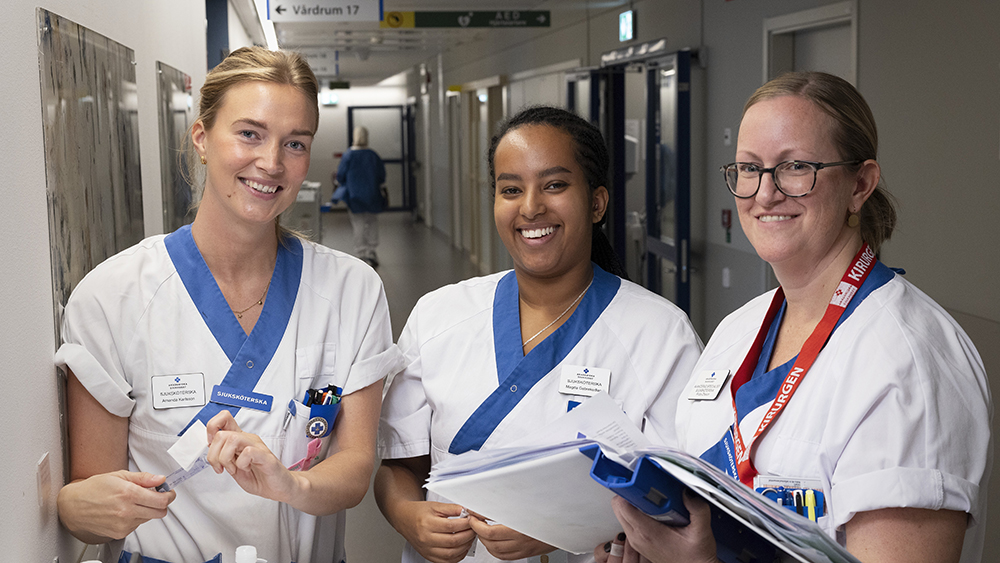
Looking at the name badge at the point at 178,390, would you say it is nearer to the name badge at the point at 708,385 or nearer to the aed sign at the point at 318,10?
the name badge at the point at 708,385

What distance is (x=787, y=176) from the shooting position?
138 cm

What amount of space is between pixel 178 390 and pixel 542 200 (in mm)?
847

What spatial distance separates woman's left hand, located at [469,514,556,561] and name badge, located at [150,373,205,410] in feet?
1.95

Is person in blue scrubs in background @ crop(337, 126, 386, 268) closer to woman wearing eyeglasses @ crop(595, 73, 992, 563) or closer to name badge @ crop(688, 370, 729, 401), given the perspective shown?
name badge @ crop(688, 370, 729, 401)

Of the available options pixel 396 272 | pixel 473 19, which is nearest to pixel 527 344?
pixel 473 19

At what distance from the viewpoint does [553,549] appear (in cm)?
176

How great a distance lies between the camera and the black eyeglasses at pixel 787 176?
1360mm

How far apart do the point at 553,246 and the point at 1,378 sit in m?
1.08

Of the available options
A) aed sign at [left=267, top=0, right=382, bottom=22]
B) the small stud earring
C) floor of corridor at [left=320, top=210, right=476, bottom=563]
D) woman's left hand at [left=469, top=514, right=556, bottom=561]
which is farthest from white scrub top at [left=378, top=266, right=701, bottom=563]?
aed sign at [left=267, top=0, right=382, bottom=22]

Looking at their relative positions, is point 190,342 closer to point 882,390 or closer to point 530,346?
point 530,346

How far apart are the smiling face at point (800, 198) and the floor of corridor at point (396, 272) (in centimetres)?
285

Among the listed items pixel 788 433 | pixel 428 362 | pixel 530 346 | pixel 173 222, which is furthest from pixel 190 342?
pixel 173 222

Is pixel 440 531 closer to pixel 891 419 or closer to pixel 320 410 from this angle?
pixel 320 410

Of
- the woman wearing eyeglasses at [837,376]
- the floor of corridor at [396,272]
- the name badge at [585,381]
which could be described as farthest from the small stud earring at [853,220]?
the floor of corridor at [396,272]
